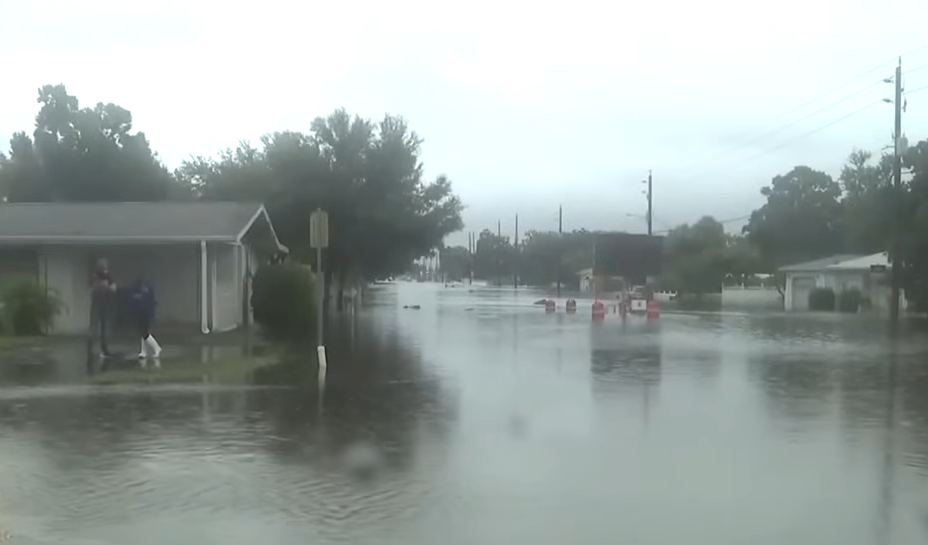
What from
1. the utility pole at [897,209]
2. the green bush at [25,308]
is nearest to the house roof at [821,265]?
the utility pole at [897,209]

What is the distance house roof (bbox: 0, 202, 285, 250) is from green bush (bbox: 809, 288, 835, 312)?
3757 centimetres

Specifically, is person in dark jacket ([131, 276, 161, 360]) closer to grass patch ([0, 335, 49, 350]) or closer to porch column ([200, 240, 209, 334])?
grass patch ([0, 335, 49, 350])

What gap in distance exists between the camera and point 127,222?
28.0 meters

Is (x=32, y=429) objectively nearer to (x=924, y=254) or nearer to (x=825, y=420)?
(x=825, y=420)

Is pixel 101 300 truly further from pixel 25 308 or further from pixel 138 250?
pixel 138 250

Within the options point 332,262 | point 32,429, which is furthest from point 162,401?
point 332,262

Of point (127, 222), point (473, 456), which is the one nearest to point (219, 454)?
point (473, 456)

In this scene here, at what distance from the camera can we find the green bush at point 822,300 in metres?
59.7

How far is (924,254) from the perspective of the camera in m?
49.8

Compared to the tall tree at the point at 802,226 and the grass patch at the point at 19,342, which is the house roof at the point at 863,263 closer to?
the tall tree at the point at 802,226

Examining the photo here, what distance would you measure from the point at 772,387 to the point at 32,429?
1005 centimetres

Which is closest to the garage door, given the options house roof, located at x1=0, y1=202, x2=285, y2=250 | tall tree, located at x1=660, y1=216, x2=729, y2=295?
tall tree, located at x1=660, y1=216, x2=729, y2=295

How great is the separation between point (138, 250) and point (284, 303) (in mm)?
3992

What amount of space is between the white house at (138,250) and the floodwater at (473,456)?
784 cm
